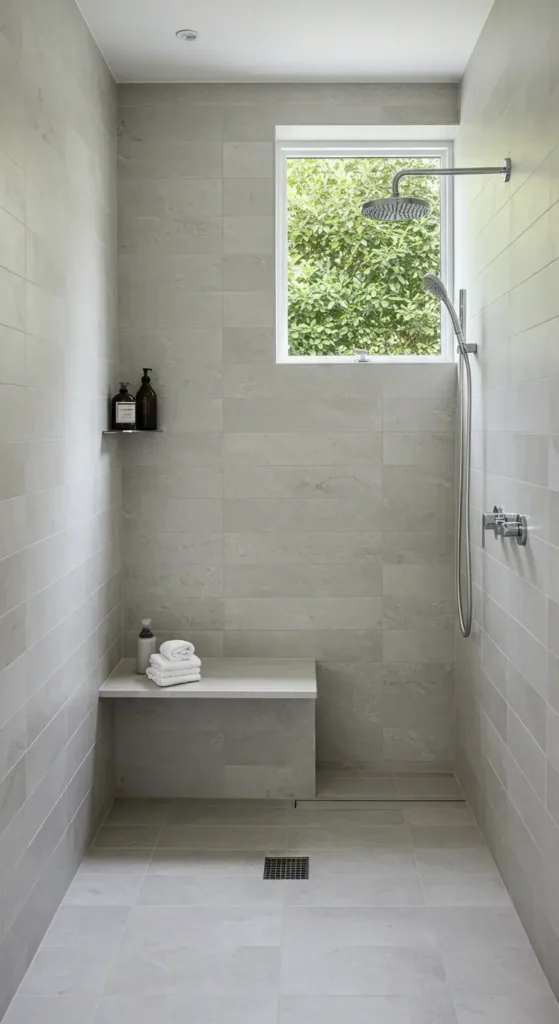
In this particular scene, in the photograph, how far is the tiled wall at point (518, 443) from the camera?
2.35 metres

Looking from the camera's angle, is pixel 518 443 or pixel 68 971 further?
pixel 518 443

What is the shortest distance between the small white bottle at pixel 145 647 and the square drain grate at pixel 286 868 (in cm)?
90

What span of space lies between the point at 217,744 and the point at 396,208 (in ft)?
6.88

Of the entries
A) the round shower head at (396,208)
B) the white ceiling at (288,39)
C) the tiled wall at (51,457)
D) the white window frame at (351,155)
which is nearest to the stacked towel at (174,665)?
the tiled wall at (51,457)

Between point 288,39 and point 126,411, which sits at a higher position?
point 288,39

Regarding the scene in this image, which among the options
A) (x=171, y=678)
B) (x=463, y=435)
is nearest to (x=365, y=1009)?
(x=171, y=678)

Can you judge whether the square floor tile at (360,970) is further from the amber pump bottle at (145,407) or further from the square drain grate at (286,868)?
the amber pump bottle at (145,407)

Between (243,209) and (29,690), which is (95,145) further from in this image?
(29,690)

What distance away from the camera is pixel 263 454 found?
12.4ft

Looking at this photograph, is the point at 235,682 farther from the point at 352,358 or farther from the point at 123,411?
the point at 352,358

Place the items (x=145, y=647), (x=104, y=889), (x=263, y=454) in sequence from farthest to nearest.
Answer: (x=263, y=454) < (x=145, y=647) < (x=104, y=889)

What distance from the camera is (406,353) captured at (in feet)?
12.8

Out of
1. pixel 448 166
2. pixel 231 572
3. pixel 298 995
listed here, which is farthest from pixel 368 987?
pixel 448 166

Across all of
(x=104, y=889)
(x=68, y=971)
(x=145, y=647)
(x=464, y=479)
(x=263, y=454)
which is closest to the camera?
(x=68, y=971)
